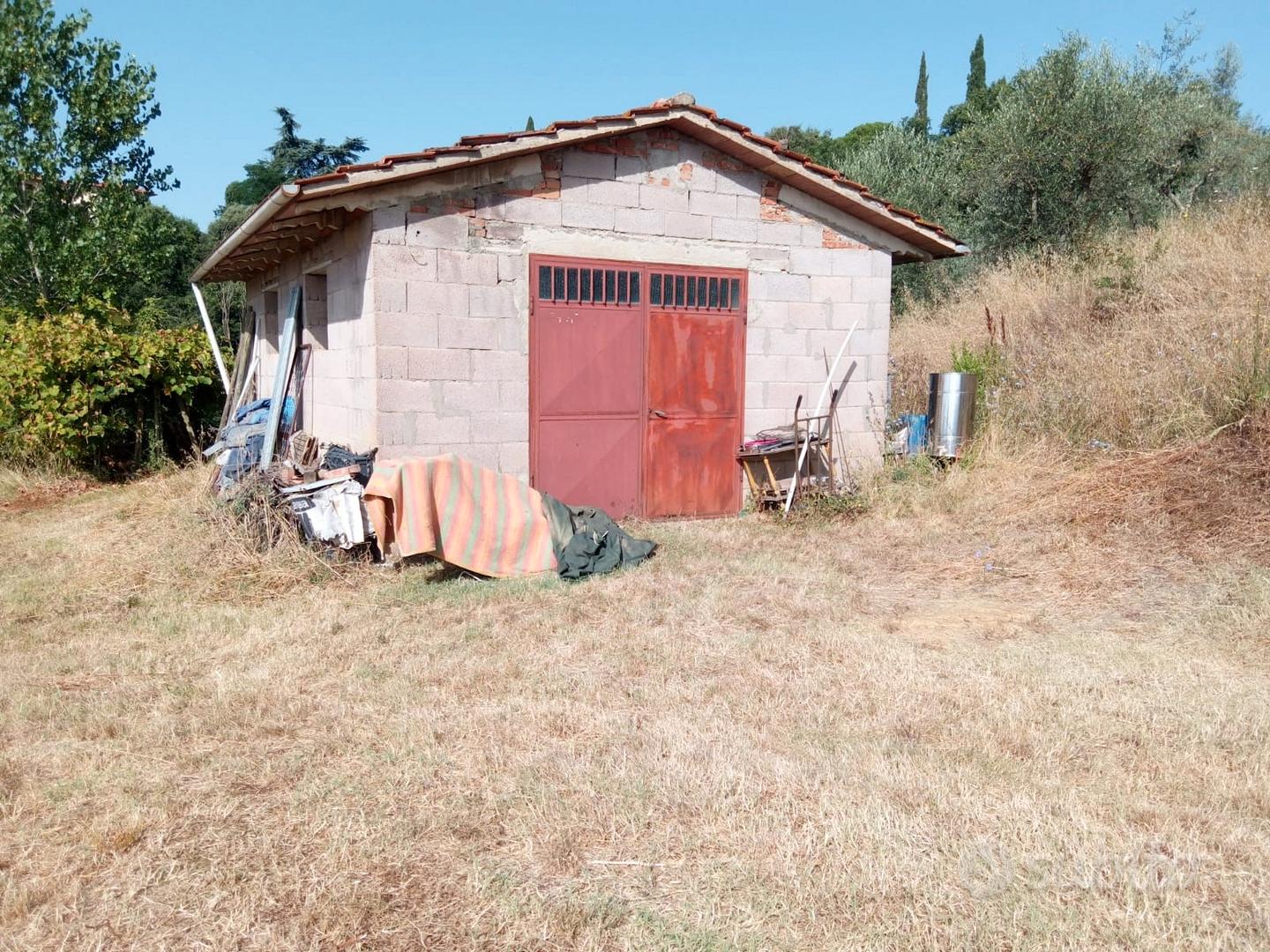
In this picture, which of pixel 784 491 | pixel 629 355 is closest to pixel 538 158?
pixel 629 355

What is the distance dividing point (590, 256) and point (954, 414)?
4.44 meters

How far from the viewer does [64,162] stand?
14914mm

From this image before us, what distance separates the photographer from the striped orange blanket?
6.70 metres

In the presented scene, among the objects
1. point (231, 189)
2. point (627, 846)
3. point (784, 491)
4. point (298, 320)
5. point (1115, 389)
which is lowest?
point (627, 846)

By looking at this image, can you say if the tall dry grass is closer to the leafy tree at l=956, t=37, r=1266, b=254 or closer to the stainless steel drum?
the stainless steel drum

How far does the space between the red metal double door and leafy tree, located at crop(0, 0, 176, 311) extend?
9995 mm

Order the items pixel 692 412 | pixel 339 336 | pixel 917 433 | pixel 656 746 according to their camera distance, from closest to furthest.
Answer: pixel 656 746 < pixel 339 336 < pixel 692 412 < pixel 917 433

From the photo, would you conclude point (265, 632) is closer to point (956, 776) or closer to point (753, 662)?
point (753, 662)

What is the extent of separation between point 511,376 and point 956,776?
545 cm

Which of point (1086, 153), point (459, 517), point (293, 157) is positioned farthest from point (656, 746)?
point (293, 157)

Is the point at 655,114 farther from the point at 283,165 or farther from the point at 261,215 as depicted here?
the point at 283,165

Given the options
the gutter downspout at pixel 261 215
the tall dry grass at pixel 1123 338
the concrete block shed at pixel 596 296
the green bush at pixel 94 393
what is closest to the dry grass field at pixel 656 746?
the tall dry grass at pixel 1123 338

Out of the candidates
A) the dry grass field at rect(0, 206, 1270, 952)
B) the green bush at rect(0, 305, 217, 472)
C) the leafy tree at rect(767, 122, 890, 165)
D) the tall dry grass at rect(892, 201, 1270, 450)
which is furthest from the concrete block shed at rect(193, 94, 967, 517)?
the leafy tree at rect(767, 122, 890, 165)

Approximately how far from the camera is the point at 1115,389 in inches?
371
